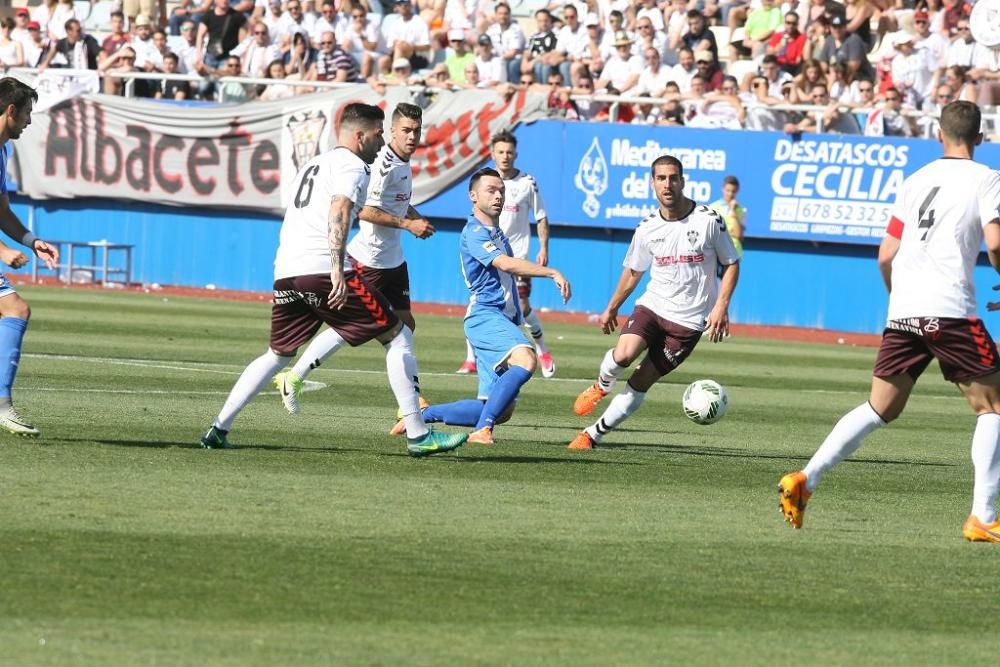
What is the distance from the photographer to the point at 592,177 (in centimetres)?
2823

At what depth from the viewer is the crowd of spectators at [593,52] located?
26.9 meters

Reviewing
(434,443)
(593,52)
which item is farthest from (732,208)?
(434,443)

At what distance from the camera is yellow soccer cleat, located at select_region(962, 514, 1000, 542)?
8617 millimetres

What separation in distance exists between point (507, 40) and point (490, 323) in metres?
18.4

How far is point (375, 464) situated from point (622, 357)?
2348 millimetres

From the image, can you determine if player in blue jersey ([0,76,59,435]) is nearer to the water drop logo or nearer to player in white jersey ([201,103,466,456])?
player in white jersey ([201,103,466,456])

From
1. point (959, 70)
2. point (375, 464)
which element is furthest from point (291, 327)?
point (959, 70)

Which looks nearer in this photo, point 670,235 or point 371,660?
point 371,660

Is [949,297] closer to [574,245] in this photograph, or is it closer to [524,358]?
[524,358]

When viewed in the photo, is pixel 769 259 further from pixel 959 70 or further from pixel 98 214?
pixel 98 214

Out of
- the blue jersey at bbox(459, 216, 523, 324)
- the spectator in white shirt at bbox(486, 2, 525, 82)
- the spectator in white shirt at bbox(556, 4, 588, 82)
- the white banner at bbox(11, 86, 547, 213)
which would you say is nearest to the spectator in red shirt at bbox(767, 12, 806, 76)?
the spectator in white shirt at bbox(556, 4, 588, 82)

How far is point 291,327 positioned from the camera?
1062cm

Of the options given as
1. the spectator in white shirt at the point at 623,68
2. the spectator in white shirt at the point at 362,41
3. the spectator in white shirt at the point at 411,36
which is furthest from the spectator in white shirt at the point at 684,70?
the spectator in white shirt at the point at 362,41

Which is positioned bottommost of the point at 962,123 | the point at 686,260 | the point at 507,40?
the point at 507,40
